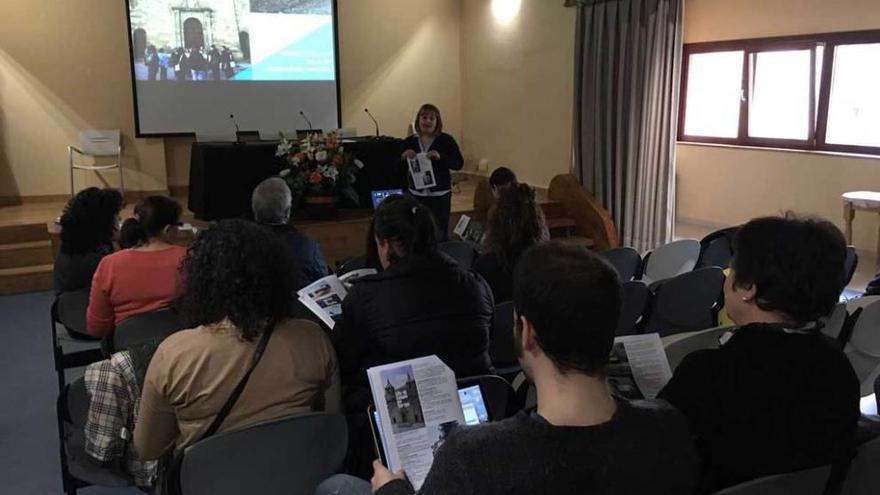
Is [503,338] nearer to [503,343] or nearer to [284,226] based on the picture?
[503,343]

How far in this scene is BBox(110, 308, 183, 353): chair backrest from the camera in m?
2.42

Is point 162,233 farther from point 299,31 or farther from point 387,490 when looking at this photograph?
point 299,31

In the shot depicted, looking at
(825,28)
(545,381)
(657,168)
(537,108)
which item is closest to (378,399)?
(545,381)

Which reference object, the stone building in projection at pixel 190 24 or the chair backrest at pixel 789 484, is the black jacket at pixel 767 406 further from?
the stone building in projection at pixel 190 24

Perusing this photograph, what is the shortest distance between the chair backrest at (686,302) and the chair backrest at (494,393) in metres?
1.39

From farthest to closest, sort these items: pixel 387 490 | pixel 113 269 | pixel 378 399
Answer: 1. pixel 113 269
2. pixel 378 399
3. pixel 387 490

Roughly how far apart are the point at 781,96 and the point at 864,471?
5765 millimetres

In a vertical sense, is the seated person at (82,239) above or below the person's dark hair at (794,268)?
below

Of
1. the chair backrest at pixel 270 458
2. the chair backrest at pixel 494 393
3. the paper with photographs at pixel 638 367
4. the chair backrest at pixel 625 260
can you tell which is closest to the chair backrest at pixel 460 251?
the chair backrest at pixel 625 260

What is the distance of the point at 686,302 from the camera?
3.11 meters

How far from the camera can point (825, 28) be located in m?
5.75

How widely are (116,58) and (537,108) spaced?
440 centimetres

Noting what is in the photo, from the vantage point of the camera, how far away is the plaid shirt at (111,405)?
6.08 ft

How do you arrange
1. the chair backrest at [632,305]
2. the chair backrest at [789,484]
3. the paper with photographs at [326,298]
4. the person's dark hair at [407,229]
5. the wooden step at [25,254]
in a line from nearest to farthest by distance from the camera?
1. the chair backrest at [789,484]
2. the person's dark hair at [407,229]
3. the paper with photographs at [326,298]
4. the chair backrest at [632,305]
5. the wooden step at [25,254]
